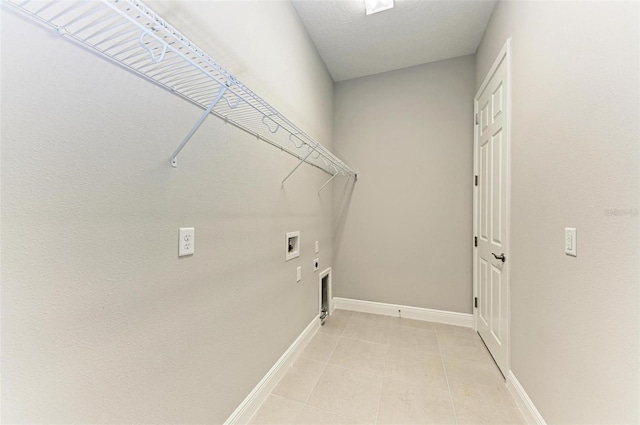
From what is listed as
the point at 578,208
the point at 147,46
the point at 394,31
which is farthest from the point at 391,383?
the point at 394,31

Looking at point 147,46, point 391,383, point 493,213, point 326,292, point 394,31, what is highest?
point 394,31

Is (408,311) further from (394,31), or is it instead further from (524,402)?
(394,31)

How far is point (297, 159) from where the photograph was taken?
2018mm

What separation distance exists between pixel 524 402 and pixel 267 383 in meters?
1.55

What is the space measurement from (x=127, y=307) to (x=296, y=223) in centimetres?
132

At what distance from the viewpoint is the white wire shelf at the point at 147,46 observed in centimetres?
61

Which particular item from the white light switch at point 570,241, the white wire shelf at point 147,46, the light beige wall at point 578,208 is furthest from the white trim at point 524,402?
the white wire shelf at point 147,46

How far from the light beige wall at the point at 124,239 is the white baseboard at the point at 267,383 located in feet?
0.17

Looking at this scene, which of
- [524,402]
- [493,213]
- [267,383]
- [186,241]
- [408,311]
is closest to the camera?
[186,241]

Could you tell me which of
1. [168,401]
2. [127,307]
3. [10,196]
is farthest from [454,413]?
[10,196]

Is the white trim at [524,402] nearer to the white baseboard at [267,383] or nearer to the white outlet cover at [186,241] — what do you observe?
the white baseboard at [267,383]

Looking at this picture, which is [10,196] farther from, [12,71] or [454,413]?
[454,413]

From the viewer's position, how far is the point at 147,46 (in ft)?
2.36

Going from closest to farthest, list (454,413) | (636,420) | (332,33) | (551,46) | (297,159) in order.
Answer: (636,420)
(551,46)
(454,413)
(297,159)
(332,33)
